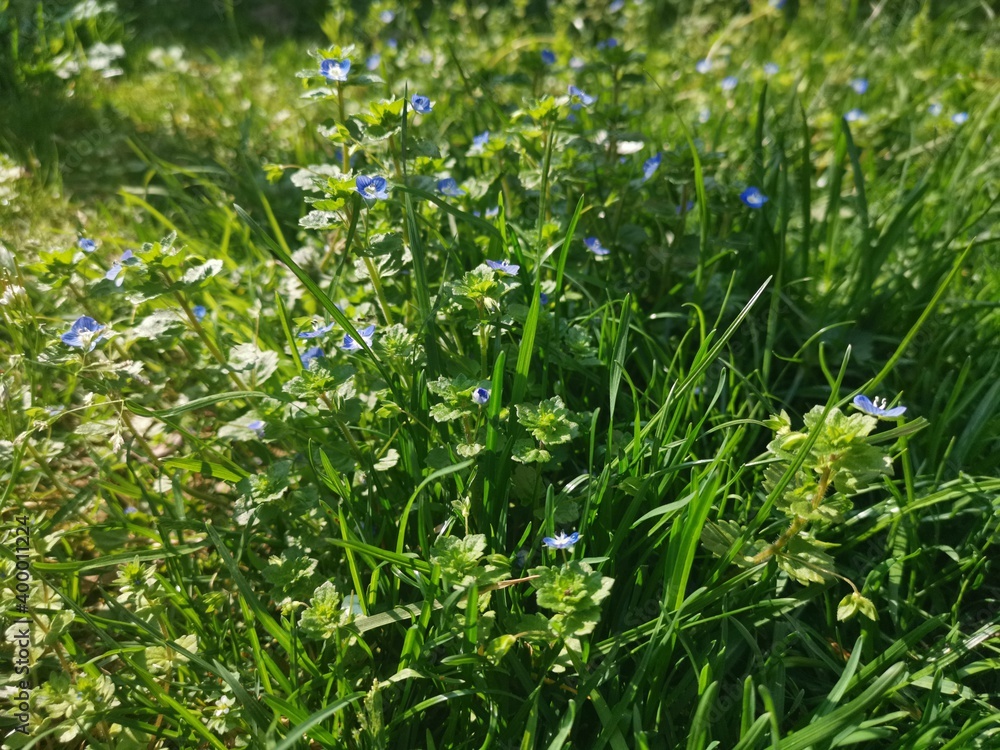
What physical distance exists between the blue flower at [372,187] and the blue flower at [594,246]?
633 millimetres

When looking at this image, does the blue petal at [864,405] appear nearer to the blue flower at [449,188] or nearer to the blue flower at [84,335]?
the blue flower at [449,188]

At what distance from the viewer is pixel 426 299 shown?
69.6 inches

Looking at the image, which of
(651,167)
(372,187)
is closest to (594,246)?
(651,167)

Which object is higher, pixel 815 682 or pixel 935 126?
pixel 935 126

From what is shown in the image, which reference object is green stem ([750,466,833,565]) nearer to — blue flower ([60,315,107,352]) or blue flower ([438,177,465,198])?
blue flower ([438,177,465,198])

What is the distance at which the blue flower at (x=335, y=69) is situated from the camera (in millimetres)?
1978

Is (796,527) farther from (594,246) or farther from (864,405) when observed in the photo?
(594,246)

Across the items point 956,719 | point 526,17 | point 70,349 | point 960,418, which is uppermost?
point 526,17

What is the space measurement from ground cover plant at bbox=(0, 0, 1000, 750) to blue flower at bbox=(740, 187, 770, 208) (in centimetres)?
2

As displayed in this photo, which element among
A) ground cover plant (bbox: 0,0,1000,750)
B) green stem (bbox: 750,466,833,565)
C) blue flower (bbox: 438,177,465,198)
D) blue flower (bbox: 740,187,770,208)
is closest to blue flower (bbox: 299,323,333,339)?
ground cover plant (bbox: 0,0,1000,750)

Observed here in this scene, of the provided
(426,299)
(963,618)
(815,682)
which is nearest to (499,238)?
(426,299)

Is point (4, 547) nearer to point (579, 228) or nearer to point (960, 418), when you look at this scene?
point (579, 228)

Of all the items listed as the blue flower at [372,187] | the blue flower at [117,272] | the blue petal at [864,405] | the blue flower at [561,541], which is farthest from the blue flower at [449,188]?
the blue petal at [864,405]

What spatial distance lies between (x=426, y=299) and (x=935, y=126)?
2519 millimetres
